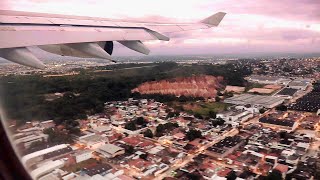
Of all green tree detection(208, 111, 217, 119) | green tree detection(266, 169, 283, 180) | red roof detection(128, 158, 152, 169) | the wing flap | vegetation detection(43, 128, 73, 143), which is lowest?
red roof detection(128, 158, 152, 169)

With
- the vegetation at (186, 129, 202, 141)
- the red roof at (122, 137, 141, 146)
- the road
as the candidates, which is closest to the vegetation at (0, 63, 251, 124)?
the red roof at (122, 137, 141, 146)

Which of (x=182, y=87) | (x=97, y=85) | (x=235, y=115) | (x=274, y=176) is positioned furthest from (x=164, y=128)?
(x=182, y=87)

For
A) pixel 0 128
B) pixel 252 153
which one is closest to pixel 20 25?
pixel 0 128

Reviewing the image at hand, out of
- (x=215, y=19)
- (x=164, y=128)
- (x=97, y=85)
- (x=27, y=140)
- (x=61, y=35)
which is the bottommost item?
(x=164, y=128)

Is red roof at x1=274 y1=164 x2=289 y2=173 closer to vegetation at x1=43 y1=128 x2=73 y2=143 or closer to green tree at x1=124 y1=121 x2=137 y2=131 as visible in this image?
green tree at x1=124 y1=121 x2=137 y2=131

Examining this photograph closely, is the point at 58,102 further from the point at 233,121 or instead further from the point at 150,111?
the point at 233,121

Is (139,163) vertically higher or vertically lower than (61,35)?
lower

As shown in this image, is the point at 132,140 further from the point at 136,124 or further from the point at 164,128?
the point at 136,124
